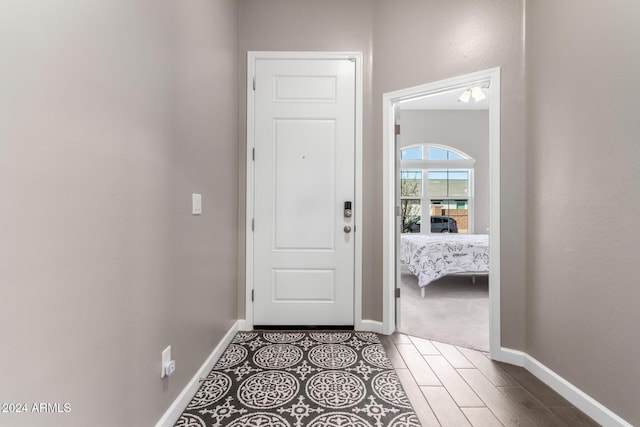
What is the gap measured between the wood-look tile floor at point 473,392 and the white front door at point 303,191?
2.60ft

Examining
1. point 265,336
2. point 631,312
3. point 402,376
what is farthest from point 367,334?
point 631,312

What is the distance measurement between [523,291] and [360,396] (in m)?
1.35

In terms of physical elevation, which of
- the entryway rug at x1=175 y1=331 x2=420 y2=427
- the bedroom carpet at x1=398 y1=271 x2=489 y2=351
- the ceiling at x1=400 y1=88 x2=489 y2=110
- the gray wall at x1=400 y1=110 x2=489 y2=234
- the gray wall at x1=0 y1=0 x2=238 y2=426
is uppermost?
the ceiling at x1=400 y1=88 x2=489 y2=110

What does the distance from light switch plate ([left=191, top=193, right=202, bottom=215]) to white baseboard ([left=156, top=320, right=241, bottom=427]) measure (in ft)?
3.20

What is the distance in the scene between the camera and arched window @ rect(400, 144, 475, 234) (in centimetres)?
582

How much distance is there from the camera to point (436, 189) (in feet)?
19.4

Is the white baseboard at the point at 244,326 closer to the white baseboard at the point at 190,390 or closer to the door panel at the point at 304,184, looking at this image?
the white baseboard at the point at 190,390

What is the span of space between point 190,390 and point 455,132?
19.5 ft

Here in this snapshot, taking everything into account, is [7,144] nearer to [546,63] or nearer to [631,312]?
[631,312]

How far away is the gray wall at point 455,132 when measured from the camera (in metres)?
5.77

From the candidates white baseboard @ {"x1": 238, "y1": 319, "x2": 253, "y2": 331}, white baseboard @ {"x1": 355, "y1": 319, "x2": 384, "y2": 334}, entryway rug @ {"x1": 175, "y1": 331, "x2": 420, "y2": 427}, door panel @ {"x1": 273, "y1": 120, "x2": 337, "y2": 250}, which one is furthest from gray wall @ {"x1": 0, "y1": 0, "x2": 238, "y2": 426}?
white baseboard @ {"x1": 355, "y1": 319, "x2": 384, "y2": 334}

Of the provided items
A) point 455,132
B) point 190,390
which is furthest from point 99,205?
point 455,132

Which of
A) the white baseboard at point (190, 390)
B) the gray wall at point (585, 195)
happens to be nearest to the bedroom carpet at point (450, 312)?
the gray wall at point (585, 195)

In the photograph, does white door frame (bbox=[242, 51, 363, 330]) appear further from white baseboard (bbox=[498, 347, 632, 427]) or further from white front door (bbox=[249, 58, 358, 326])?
white baseboard (bbox=[498, 347, 632, 427])
